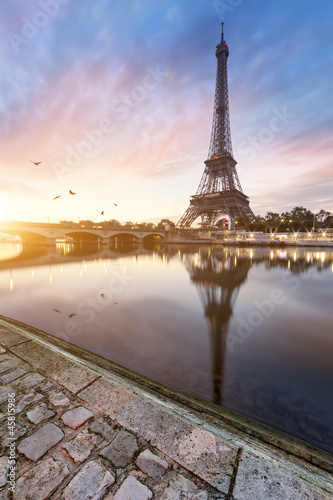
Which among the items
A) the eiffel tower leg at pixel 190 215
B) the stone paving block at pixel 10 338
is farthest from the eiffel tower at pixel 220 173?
the stone paving block at pixel 10 338

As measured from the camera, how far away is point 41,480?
5.25 feet

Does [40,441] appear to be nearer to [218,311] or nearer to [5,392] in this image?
[5,392]

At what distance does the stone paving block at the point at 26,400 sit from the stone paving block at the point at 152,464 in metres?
1.54

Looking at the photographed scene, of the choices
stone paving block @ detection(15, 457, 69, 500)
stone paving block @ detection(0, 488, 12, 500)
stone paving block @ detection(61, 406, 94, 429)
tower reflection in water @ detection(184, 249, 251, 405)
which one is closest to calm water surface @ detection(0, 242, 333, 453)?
tower reflection in water @ detection(184, 249, 251, 405)

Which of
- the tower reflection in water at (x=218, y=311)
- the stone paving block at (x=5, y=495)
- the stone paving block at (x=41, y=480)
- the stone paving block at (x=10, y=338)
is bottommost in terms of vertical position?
the tower reflection in water at (x=218, y=311)

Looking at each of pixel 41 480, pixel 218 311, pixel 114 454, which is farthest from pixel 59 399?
pixel 218 311

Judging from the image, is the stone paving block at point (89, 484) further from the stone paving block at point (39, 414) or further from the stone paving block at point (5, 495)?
the stone paving block at point (39, 414)

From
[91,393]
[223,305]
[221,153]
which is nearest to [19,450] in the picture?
[91,393]

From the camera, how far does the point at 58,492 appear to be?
60.1 inches

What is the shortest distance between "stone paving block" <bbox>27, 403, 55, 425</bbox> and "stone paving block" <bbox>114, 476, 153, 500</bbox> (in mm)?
1194

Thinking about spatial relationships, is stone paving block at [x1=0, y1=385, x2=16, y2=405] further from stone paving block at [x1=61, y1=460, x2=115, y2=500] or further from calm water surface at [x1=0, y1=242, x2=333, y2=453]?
calm water surface at [x1=0, y1=242, x2=333, y2=453]

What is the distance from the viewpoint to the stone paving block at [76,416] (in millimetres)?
2143

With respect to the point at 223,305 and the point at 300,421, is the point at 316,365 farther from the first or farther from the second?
the point at 223,305

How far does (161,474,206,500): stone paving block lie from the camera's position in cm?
148
